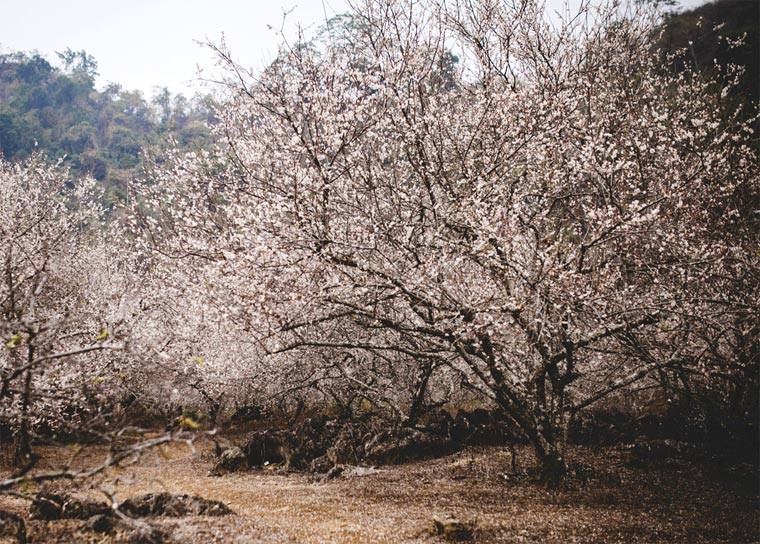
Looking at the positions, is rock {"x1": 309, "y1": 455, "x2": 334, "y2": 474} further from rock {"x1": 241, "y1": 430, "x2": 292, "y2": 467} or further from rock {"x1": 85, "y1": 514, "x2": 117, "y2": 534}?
rock {"x1": 85, "y1": 514, "x2": 117, "y2": 534}

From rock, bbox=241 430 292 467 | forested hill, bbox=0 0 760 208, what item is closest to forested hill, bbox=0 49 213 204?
forested hill, bbox=0 0 760 208

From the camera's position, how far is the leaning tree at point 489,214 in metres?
8.31

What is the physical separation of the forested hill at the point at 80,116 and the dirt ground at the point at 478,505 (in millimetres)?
50273

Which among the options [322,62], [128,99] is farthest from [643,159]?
[128,99]

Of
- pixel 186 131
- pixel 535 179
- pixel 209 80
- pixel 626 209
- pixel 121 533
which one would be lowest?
pixel 121 533

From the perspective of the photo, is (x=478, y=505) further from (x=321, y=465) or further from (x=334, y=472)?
(x=321, y=465)

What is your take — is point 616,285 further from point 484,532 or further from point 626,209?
point 484,532

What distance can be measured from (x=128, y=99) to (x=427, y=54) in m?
85.6

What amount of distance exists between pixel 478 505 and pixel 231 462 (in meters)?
8.70

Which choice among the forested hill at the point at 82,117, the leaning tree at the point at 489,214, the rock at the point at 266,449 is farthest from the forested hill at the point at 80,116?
the leaning tree at the point at 489,214

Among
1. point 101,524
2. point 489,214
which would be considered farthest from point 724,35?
point 101,524

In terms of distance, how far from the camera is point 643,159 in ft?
33.7

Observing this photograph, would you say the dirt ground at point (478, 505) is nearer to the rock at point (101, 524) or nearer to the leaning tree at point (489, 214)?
the rock at point (101, 524)

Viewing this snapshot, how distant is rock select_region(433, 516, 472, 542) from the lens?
6957 mm
